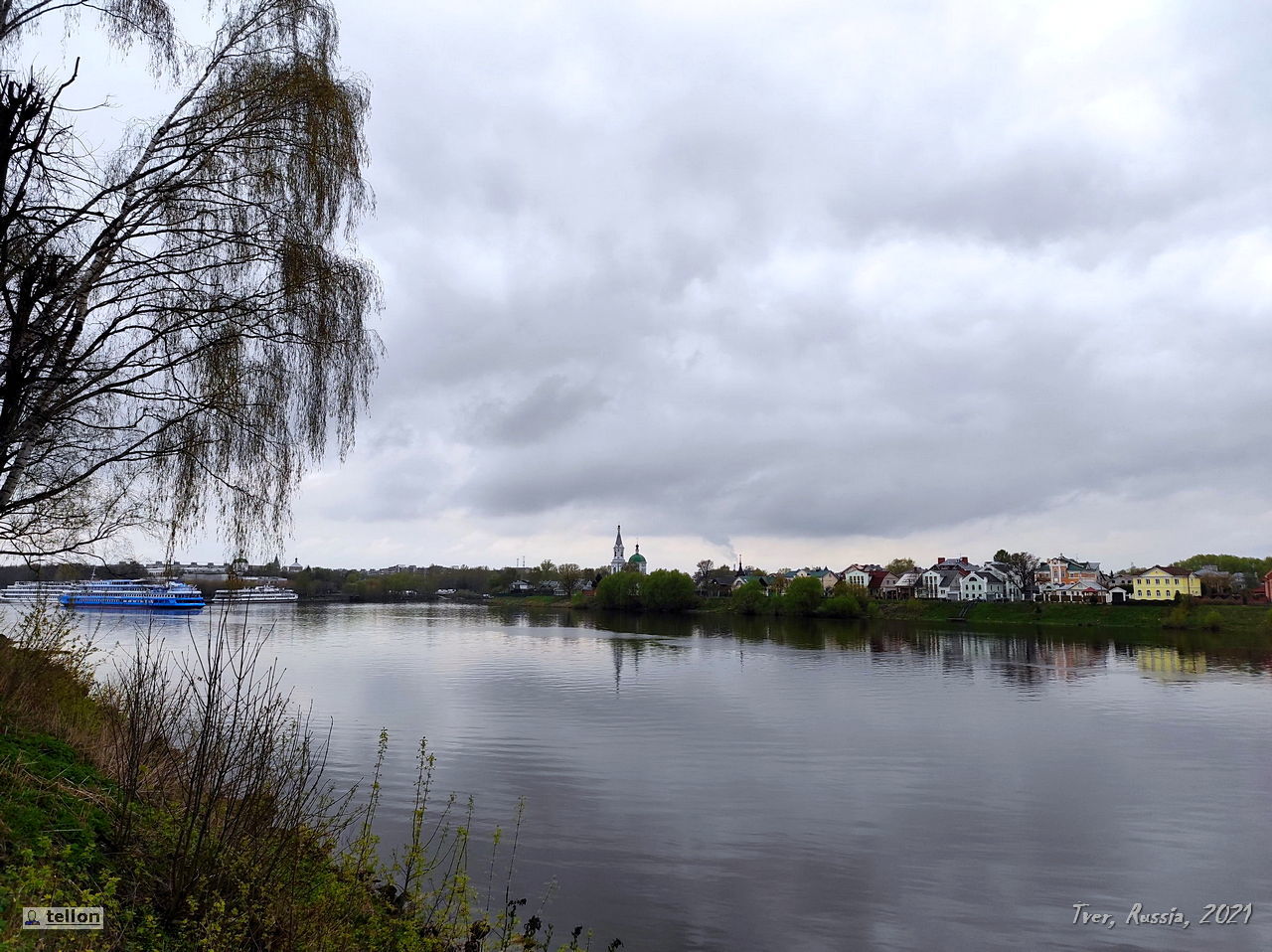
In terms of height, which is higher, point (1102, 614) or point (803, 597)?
point (803, 597)

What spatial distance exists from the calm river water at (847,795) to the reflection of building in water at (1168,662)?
4.14m

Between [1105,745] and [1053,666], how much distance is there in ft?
86.4

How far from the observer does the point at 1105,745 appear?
25.5 m

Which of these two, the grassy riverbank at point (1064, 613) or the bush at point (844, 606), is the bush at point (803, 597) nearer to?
the grassy riverbank at point (1064, 613)

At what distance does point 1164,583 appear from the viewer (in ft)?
403

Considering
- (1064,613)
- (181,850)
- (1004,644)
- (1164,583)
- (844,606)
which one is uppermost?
(181,850)

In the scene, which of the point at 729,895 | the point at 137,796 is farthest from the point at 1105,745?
the point at 137,796

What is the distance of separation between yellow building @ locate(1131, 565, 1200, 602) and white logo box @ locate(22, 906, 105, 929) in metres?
139

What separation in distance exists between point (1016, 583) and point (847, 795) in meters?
133

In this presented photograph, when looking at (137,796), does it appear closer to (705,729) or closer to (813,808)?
(813,808)

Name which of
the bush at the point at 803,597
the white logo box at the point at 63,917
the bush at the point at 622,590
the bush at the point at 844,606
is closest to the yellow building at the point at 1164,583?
the bush at the point at 844,606

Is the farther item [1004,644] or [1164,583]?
[1164,583]

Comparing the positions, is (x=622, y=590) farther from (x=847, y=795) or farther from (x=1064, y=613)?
(x=847, y=795)

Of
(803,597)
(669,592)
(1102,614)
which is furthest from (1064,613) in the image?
(669,592)
